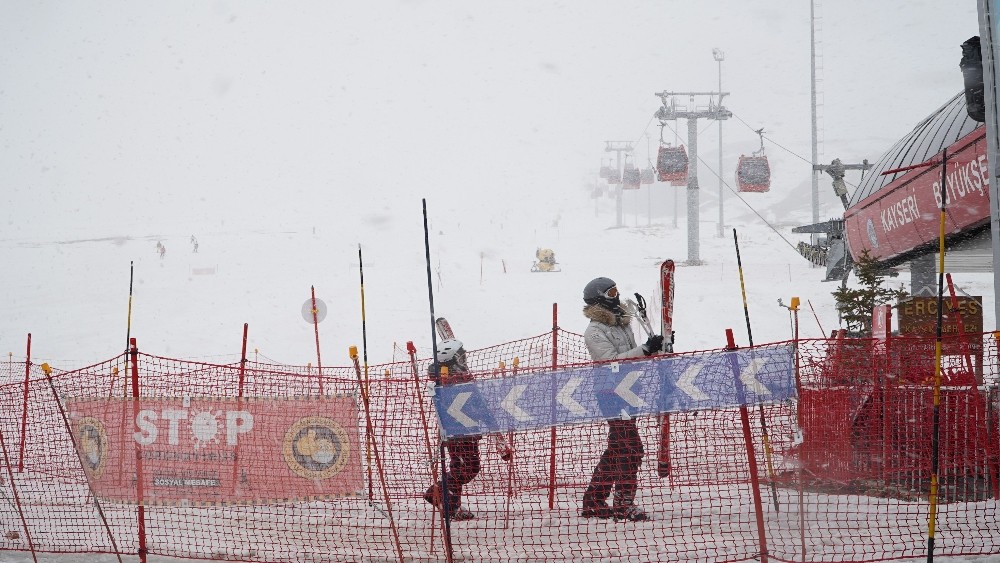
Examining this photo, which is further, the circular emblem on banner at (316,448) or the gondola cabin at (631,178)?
the gondola cabin at (631,178)

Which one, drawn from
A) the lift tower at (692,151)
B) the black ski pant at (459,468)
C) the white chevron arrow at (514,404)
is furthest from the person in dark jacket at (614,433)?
the lift tower at (692,151)

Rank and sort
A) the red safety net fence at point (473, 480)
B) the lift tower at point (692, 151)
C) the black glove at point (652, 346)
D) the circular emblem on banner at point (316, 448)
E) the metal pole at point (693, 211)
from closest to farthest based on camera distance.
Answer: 1. the black glove at point (652, 346)
2. the red safety net fence at point (473, 480)
3. the circular emblem on banner at point (316, 448)
4. the metal pole at point (693, 211)
5. the lift tower at point (692, 151)

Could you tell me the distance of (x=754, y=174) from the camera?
33906 millimetres

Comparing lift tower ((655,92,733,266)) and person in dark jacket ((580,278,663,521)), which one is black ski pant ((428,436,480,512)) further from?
lift tower ((655,92,733,266))

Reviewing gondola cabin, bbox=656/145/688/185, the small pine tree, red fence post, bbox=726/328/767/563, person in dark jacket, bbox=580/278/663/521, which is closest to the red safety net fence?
person in dark jacket, bbox=580/278/663/521

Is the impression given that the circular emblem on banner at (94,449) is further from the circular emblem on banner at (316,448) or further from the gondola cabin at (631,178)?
the gondola cabin at (631,178)

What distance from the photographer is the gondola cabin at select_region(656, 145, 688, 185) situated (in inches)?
1437

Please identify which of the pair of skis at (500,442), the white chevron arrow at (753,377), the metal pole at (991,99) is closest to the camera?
the white chevron arrow at (753,377)

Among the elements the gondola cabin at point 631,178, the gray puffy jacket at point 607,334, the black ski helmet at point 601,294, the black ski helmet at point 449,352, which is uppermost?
the gondola cabin at point 631,178

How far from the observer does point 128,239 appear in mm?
66312

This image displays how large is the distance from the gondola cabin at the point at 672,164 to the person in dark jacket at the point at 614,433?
31686 millimetres

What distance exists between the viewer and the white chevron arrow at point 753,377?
15.9ft

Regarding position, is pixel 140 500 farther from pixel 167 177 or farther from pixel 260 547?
pixel 167 177

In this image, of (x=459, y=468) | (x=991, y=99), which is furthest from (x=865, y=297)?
(x=459, y=468)
